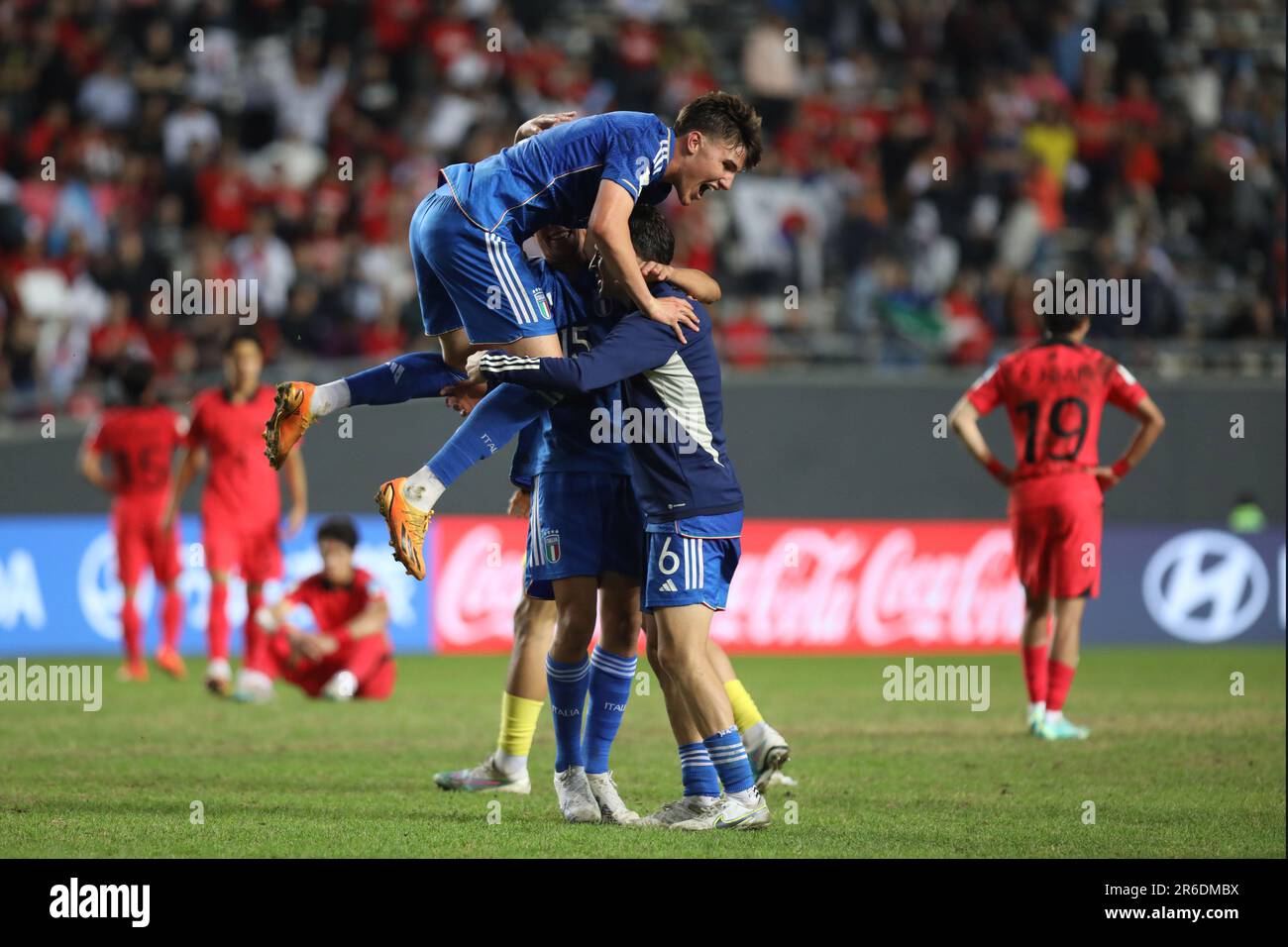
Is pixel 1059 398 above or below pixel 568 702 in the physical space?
above

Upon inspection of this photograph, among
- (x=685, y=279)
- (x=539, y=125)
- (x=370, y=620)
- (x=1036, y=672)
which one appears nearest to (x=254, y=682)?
(x=370, y=620)

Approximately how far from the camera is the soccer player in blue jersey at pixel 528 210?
6.72 meters

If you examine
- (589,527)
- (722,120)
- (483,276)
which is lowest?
(589,527)

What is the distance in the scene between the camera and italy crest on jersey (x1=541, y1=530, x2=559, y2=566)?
23.0 ft

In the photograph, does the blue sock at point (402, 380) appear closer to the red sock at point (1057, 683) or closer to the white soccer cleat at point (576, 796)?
the white soccer cleat at point (576, 796)

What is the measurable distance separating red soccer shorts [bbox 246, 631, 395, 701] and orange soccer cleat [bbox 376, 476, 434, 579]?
5686 millimetres

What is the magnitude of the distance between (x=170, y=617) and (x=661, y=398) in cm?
811

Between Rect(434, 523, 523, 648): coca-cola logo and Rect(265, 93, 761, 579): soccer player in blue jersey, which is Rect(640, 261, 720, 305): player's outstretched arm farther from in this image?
Rect(434, 523, 523, 648): coca-cola logo

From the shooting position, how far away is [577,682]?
7191mm

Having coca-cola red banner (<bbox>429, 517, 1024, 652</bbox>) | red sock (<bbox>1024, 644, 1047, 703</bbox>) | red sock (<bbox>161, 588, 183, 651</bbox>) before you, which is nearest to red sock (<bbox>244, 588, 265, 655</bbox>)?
red sock (<bbox>161, 588, 183, 651</bbox>)

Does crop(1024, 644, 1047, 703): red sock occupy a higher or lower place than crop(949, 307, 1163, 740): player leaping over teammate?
lower

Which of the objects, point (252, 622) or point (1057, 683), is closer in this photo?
point (1057, 683)

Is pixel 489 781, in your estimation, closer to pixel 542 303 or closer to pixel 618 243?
pixel 542 303

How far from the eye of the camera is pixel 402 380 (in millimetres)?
7273
